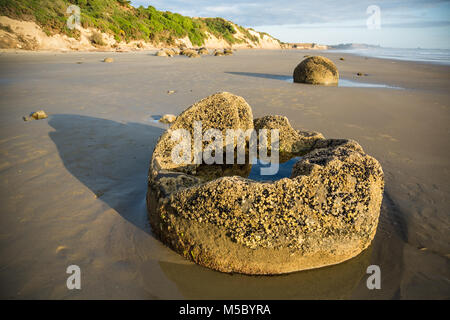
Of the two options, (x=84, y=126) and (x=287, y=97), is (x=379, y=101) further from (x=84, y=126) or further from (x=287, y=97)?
(x=84, y=126)

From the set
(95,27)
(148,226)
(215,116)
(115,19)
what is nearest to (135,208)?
(148,226)

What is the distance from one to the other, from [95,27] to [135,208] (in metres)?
28.5

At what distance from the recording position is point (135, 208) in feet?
8.43

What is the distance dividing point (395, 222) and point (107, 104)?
20.2 ft

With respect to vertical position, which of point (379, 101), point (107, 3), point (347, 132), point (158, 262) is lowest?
point (158, 262)

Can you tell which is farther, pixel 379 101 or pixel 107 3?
pixel 107 3

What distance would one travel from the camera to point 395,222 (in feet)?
7.81

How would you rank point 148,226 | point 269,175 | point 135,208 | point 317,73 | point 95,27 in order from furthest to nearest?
1. point 95,27
2. point 317,73
3. point 269,175
4. point 135,208
5. point 148,226

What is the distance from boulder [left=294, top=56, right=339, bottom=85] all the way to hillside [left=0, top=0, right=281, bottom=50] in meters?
A: 19.8

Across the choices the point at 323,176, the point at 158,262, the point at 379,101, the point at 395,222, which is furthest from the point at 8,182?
the point at 379,101

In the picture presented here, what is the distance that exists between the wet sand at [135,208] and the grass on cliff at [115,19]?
19.3 metres

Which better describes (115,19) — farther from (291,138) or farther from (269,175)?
(269,175)

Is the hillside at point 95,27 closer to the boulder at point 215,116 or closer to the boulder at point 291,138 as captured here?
the boulder at point 215,116

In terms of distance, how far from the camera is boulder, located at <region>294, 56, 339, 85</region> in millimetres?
9438
